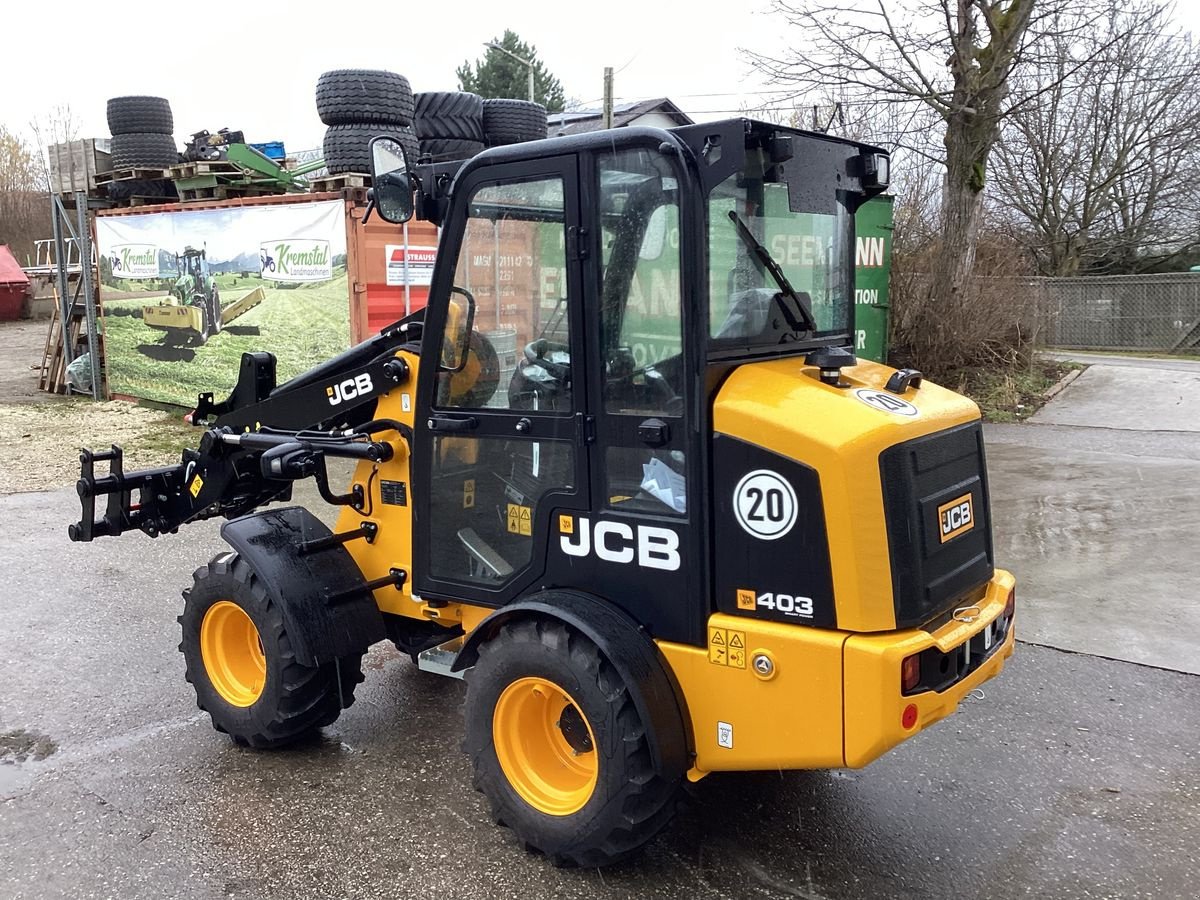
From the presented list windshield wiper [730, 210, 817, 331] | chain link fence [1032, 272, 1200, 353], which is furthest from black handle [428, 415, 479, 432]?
chain link fence [1032, 272, 1200, 353]

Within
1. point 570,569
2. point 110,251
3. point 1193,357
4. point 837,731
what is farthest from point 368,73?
point 1193,357

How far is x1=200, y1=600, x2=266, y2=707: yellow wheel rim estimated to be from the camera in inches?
164

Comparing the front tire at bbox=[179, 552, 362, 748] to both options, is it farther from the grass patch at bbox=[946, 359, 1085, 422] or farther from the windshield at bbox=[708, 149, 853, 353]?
the grass patch at bbox=[946, 359, 1085, 422]

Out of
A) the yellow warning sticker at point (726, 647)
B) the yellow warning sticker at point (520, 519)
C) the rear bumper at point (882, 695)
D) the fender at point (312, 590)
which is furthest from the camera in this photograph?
the fender at point (312, 590)

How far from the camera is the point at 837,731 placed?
9.20ft

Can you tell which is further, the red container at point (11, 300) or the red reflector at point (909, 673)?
the red container at point (11, 300)

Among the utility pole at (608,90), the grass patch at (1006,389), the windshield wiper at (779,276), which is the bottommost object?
the grass patch at (1006,389)

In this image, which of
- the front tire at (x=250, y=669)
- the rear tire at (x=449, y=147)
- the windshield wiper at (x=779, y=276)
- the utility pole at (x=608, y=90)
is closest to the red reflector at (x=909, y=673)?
the windshield wiper at (x=779, y=276)

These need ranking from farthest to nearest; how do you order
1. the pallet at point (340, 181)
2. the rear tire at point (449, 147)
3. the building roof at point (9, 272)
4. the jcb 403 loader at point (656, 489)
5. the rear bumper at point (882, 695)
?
the building roof at point (9, 272)
the pallet at point (340, 181)
the rear tire at point (449, 147)
the jcb 403 loader at point (656, 489)
the rear bumper at point (882, 695)

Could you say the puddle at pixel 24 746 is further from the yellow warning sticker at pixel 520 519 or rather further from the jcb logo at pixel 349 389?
the yellow warning sticker at pixel 520 519

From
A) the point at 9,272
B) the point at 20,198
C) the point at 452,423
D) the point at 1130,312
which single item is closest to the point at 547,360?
the point at 452,423

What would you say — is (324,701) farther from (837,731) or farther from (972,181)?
(972,181)

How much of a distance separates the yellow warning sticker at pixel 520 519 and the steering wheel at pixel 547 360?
48cm

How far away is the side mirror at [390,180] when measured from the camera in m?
3.59
